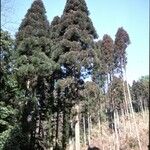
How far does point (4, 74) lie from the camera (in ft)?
60.5

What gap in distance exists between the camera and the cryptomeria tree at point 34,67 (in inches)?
810

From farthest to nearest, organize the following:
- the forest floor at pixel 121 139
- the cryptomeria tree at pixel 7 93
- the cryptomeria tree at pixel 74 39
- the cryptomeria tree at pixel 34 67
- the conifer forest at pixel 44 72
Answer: the forest floor at pixel 121 139
the cryptomeria tree at pixel 34 67
the cryptomeria tree at pixel 74 39
the conifer forest at pixel 44 72
the cryptomeria tree at pixel 7 93

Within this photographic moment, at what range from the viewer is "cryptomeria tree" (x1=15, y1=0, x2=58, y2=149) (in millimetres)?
20562

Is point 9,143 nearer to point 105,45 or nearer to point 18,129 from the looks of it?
point 18,129

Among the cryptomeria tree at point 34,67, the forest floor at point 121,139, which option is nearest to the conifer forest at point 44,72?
the cryptomeria tree at point 34,67

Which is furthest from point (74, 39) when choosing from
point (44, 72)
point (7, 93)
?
point (7, 93)

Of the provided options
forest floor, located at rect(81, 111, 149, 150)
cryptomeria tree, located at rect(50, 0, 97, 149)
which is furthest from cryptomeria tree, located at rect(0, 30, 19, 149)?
forest floor, located at rect(81, 111, 149, 150)

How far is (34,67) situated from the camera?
68.7 ft

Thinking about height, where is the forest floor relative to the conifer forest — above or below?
below

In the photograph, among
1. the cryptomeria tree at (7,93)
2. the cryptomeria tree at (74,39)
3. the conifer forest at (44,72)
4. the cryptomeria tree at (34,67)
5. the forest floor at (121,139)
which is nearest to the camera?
the cryptomeria tree at (7,93)

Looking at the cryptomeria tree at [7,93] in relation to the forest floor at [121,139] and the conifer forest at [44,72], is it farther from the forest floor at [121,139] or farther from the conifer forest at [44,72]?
the forest floor at [121,139]

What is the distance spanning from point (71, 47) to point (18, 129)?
6371 millimetres

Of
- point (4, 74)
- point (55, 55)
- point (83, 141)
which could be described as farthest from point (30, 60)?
point (83, 141)

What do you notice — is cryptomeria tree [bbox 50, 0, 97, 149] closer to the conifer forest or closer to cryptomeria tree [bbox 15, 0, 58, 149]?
the conifer forest
